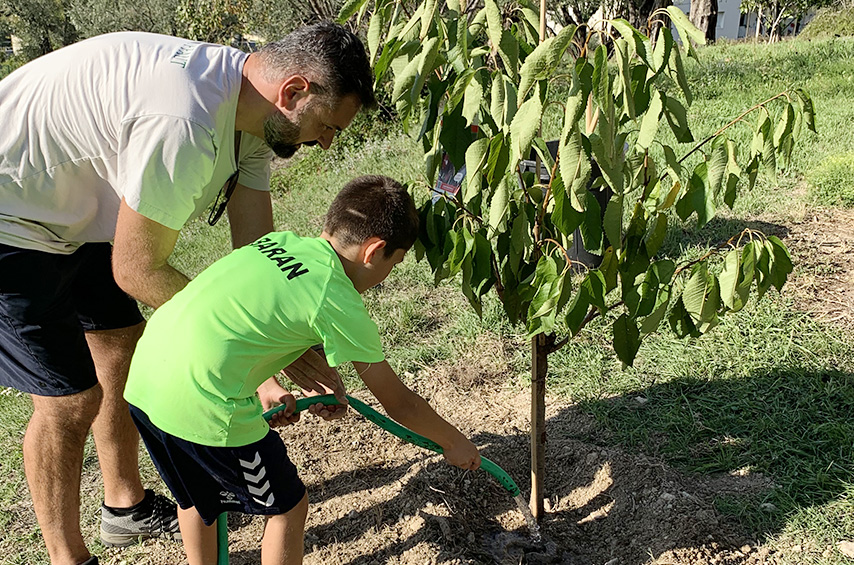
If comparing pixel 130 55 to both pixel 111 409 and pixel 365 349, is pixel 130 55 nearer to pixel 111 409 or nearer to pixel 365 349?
pixel 365 349

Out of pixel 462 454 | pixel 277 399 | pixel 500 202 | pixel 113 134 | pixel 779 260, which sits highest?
pixel 113 134

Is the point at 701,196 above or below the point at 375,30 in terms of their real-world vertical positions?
below

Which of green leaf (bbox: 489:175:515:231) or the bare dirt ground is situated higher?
green leaf (bbox: 489:175:515:231)

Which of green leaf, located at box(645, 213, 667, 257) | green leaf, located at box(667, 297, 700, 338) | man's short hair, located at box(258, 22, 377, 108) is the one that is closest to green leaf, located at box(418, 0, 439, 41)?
man's short hair, located at box(258, 22, 377, 108)

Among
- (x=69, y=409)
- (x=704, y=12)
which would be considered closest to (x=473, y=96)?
(x=69, y=409)

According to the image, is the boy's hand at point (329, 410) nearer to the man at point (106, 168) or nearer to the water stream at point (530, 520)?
the man at point (106, 168)

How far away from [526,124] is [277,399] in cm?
127

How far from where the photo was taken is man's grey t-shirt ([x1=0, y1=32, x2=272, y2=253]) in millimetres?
1997

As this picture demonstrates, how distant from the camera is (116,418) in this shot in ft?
9.06

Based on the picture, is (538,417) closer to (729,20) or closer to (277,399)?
(277,399)

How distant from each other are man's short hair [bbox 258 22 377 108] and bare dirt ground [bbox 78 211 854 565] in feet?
4.98

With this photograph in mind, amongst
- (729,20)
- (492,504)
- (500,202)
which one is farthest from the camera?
(729,20)

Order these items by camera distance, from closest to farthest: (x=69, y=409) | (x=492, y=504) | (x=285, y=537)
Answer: (x=285, y=537)
(x=69, y=409)
(x=492, y=504)

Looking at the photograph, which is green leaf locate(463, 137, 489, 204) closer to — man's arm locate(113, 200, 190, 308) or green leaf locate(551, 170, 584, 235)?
green leaf locate(551, 170, 584, 235)
